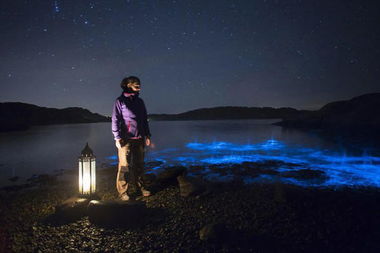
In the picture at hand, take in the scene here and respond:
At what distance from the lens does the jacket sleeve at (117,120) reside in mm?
5488

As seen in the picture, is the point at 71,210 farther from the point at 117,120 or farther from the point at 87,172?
the point at 117,120

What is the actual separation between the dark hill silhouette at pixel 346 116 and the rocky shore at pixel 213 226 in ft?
237

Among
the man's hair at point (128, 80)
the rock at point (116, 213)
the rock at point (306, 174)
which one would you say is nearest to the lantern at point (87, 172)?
the rock at point (116, 213)

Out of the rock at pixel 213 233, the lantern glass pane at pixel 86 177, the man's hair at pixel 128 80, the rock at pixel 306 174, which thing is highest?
the man's hair at pixel 128 80

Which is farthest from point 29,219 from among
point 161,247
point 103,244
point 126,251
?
point 161,247

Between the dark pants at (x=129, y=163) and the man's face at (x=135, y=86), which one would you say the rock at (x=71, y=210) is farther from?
the man's face at (x=135, y=86)

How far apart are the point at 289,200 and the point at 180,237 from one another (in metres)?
3.16

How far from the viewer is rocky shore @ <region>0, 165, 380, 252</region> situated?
3959 mm

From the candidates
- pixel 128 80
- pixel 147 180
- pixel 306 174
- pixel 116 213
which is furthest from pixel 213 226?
pixel 306 174

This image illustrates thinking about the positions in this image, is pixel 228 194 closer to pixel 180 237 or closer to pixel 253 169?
pixel 180 237

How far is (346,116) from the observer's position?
291 feet

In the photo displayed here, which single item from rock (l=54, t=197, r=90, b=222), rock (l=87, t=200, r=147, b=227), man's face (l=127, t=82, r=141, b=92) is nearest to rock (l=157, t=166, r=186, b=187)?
rock (l=87, t=200, r=147, b=227)

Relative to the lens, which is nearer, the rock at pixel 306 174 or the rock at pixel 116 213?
the rock at pixel 116 213

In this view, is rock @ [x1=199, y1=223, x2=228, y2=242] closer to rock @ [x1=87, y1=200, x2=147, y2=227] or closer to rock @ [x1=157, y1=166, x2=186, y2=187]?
rock @ [x1=87, y1=200, x2=147, y2=227]
